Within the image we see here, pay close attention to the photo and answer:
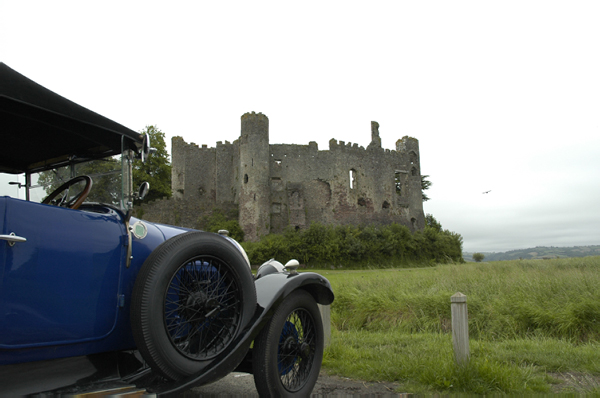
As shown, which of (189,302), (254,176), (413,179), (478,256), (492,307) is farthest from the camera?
(478,256)

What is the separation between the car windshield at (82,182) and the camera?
368 centimetres

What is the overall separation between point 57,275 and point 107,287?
0.38m

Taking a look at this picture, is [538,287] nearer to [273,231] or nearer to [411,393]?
[411,393]

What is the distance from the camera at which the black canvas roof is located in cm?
281

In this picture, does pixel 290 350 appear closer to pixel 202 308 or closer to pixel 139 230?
pixel 202 308

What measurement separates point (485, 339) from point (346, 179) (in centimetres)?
3579

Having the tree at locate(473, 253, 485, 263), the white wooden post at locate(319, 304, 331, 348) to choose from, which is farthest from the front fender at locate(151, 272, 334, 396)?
the tree at locate(473, 253, 485, 263)

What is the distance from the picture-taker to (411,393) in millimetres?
4395

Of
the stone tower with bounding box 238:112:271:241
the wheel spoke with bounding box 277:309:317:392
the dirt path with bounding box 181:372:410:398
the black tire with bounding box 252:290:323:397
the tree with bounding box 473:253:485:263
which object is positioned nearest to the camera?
the black tire with bounding box 252:290:323:397

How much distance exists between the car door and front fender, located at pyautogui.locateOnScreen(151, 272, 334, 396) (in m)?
0.73

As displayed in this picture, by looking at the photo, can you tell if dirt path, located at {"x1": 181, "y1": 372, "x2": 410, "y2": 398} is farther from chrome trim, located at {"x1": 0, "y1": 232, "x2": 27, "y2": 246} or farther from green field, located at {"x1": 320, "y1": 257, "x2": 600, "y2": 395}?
chrome trim, located at {"x1": 0, "y1": 232, "x2": 27, "y2": 246}

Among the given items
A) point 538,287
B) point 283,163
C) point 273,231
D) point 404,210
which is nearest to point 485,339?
point 538,287

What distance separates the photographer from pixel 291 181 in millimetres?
40531

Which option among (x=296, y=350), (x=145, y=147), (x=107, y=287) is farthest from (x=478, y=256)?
(x=107, y=287)
